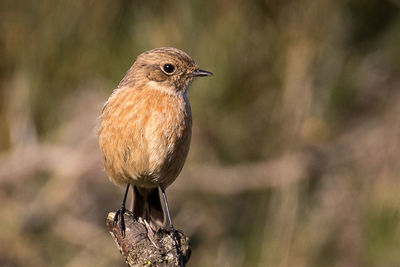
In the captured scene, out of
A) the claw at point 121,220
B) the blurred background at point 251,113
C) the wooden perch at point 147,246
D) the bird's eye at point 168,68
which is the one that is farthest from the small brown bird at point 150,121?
the wooden perch at point 147,246

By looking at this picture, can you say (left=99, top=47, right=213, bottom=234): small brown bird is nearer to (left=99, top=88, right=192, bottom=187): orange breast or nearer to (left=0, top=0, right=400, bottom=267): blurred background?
(left=99, top=88, right=192, bottom=187): orange breast

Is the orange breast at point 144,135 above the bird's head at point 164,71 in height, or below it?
below

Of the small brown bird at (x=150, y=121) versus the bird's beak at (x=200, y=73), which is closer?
the small brown bird at (x=150, y=121)

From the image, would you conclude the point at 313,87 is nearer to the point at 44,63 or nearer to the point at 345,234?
the point at 345,234

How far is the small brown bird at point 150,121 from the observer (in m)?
4.50

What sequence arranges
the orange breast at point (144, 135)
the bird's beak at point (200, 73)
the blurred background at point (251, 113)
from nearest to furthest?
the orange breast at point (144, 135)
the bird's beak at point (200, 73)
the blurred background at point (251, 113)

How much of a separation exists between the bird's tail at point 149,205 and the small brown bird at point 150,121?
22cm

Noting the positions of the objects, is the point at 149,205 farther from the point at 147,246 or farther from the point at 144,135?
the point at 147,246

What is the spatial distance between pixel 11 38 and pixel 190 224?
6.33 feet

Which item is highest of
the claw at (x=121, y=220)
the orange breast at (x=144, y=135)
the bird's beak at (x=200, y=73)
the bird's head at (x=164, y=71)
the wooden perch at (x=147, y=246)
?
the bird's head at (x=164, y=71)

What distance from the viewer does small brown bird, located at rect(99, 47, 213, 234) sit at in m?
4.50

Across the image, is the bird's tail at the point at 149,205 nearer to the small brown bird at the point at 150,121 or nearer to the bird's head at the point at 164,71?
the small brown bird at the point at 150,121

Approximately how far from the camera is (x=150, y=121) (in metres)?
4.54

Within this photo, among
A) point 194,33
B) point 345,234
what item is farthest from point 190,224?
point 194,33
